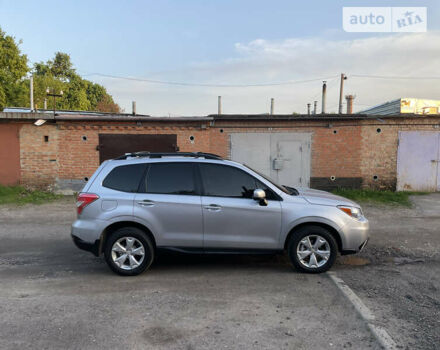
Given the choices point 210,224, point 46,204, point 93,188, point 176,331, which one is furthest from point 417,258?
point 46,204

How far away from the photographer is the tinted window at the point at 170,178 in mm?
5066

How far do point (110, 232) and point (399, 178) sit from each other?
1113 centimetres

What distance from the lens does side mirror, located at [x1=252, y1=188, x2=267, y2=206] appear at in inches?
189

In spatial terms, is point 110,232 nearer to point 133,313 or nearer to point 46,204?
point 133,313

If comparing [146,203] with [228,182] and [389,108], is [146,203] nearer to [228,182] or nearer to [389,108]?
[228,182]

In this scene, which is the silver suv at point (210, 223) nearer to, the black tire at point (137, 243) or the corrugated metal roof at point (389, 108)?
the black tire at point (137, 243)

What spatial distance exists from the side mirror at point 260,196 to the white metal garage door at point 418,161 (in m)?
9.69

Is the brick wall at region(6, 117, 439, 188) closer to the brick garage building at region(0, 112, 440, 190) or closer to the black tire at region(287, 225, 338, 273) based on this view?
the brick garage building at region(0, 112, 440, 190)

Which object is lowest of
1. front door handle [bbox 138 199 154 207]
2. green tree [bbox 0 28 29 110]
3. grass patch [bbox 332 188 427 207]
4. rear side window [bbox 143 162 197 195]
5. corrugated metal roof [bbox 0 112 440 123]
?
grass patch [bbox 332 188 427 207]

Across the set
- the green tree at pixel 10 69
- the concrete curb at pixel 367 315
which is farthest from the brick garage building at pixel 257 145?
the green tree at pixel 10 69

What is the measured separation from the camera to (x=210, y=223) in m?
4.93

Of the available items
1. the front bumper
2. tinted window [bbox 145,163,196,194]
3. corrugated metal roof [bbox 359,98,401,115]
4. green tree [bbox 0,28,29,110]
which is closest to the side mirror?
tinted window [bbox 145,163,196,194]

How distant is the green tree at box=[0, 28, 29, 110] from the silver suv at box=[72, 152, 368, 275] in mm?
31002

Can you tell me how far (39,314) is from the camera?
3.82 meters
